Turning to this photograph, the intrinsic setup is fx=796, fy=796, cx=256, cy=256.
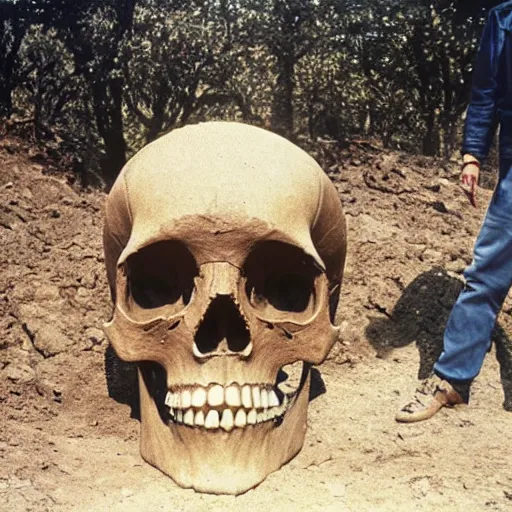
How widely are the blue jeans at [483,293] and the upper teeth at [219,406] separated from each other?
1.17 metres

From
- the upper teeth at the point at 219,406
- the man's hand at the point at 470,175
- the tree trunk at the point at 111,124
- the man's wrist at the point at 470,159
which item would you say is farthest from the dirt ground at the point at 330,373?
the man's wrist at the point at 470,159

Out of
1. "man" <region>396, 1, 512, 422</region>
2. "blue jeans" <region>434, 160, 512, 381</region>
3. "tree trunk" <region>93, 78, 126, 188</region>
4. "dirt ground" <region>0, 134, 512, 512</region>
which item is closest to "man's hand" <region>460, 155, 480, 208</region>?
"man" <region>396, 1, 512, 422</region>

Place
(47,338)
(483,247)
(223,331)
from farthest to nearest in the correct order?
1. (47,338)
2. (483,247)
3. (223,331)

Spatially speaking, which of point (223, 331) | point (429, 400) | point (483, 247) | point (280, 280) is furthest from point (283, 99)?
point (223, 331)

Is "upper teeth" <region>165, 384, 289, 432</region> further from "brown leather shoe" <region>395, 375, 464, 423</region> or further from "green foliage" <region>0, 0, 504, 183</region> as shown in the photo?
"green foliage" <region>0, 0, 504, 183</region>

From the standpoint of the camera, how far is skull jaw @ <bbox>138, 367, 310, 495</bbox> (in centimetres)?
313

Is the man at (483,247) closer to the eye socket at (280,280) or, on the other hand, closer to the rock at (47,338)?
the eye socket at (280,280)

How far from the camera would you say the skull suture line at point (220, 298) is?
3.17m

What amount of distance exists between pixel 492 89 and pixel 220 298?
178 cm

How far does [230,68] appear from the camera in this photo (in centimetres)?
667

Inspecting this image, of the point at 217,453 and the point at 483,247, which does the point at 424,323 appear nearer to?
the point at 483,247

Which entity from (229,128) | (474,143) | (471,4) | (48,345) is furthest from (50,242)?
(471,4)

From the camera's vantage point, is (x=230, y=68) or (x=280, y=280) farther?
(x=230, y=68)

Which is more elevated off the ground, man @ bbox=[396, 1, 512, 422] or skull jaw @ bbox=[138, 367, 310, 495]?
man @ bbox=[396, 1, 512, 422]
